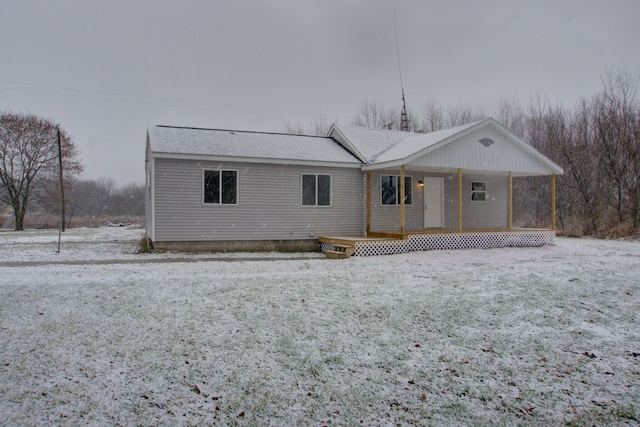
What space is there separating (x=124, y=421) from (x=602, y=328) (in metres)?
5.41

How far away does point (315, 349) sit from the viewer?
4.41m

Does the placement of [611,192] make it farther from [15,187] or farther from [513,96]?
[15,187]

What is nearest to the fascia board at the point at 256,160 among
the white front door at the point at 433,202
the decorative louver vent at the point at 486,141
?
the white front door at the point at 433,202

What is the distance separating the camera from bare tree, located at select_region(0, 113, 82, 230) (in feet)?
76.5

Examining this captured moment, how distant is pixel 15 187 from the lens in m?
24.1

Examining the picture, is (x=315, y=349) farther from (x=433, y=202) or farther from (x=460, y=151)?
(x=433, y=202)

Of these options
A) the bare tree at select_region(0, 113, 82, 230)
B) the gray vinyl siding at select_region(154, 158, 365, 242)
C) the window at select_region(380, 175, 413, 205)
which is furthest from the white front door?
the bare tree at select_region(0, 113, 82, 230)

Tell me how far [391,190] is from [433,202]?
1.88m

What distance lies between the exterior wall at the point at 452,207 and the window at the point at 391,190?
5.6 inches

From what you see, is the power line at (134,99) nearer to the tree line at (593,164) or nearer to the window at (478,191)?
the tree line at (593,164)

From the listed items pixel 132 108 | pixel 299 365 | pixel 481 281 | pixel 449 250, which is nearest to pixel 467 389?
pixel 299 365

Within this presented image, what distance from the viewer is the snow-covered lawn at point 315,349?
3320 mm

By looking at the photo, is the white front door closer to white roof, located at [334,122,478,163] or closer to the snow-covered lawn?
white roof, located at [334,122,478,163]

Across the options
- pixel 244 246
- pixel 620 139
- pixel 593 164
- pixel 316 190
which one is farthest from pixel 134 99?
pixel 620 139
